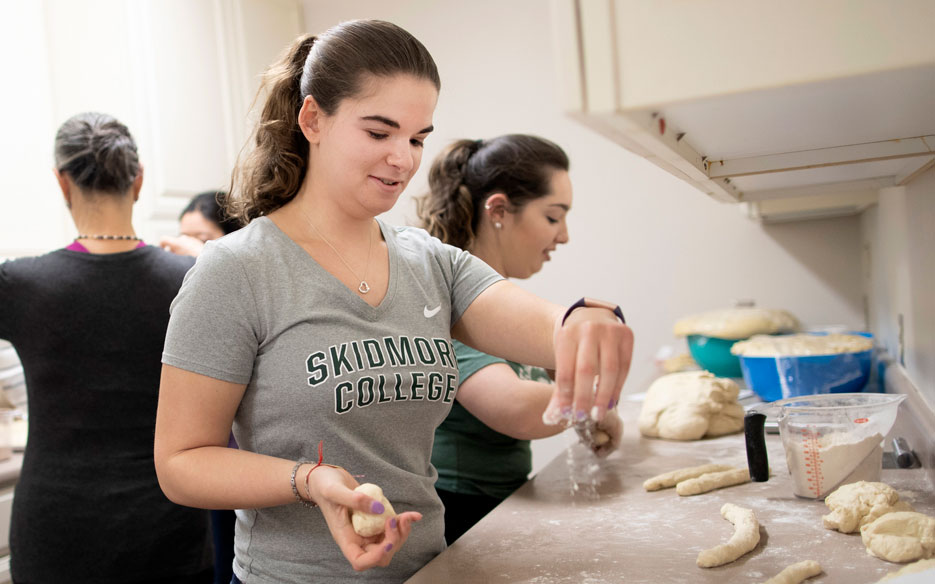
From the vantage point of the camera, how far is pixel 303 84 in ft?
3.12

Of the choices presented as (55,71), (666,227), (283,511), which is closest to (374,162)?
(283,511)

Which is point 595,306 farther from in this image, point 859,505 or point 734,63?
point 859,505

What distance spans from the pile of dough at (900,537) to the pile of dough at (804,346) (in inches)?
28.6

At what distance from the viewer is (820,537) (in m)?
0.90

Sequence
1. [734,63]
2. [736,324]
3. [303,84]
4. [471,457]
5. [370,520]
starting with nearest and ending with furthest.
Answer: [734,63]
[370,520]
[303,84]
[471,457]
[736,324]

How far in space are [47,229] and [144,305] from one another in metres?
0.92

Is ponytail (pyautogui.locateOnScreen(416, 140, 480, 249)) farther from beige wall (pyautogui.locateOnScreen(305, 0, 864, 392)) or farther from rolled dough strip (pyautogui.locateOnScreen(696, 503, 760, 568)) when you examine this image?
beige wall (pyautogui.locateOnScreen(305, 0, 864, 392))

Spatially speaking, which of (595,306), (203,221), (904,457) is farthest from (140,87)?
(904,457)

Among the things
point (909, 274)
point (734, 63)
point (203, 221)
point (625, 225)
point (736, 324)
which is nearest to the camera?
point (734, 63)

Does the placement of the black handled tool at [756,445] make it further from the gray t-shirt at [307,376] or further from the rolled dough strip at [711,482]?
the gray t-shirt at [307,376]

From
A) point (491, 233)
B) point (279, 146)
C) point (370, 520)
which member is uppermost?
point (279, 146)

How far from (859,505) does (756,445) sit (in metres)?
0.14

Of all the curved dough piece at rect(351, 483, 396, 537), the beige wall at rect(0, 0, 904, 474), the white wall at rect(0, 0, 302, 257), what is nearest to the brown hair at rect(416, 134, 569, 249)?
the curved dough piece at rect(351, 483, 396, 537)

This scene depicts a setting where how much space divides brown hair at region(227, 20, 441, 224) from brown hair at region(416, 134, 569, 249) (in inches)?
20.5
